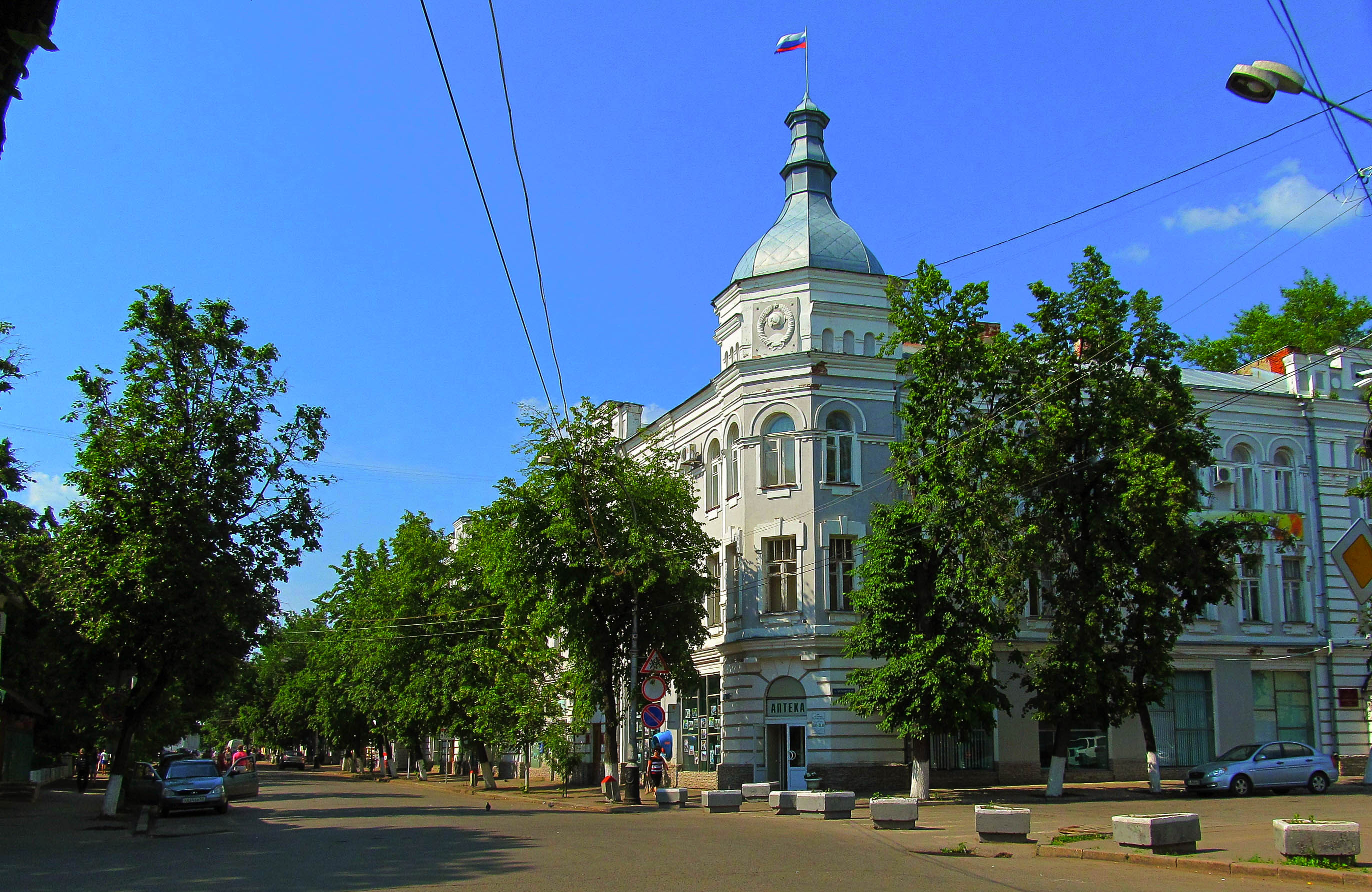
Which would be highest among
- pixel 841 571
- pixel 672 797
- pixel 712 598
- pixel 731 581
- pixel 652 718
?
pixel 841 571

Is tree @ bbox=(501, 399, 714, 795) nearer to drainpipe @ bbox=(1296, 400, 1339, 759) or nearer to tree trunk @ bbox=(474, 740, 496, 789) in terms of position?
tree trunk @ bbox=(474, 740, 496, 789)

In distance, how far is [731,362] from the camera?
3662 centimetres

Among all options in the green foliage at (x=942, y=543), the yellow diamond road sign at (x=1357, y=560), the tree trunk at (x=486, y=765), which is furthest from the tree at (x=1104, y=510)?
the tree trunk at (x=486, y=765)

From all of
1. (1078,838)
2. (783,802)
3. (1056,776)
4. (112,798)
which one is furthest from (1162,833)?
(112,798)

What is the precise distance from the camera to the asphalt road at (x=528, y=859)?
12539mm

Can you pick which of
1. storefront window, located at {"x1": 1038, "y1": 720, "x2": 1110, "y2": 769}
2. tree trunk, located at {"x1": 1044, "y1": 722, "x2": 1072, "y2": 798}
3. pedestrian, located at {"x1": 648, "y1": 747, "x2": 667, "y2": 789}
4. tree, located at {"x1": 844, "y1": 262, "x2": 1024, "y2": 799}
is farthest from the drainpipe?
pedestrian, located at {"x1": 648, "y1": 747, "x2": 667, "y2": 789}

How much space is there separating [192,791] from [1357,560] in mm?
26824

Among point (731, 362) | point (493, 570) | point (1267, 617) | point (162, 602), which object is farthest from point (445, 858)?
point (1267, 617)

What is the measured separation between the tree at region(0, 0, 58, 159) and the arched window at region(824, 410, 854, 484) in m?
29.7

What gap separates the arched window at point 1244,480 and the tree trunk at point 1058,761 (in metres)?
13.7

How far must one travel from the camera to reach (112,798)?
1101 inches

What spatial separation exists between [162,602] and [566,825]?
12739 mm

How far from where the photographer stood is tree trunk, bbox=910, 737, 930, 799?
28.5 m

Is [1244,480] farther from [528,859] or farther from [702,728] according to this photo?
[528,859]
